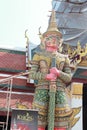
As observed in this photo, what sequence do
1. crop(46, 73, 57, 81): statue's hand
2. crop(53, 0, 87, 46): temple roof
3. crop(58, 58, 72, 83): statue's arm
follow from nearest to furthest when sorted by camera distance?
crop(46, 73, 57, 81): statue's hand < crop(58, 58, 72, 83): statue's arm < crop(53, 0, 87, 46): temple roof

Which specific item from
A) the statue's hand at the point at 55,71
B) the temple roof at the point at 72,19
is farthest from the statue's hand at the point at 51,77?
the temple roof at the point at 72,19

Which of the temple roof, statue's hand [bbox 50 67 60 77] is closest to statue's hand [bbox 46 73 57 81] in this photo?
statue's hand [bbox 50 67 60 77]

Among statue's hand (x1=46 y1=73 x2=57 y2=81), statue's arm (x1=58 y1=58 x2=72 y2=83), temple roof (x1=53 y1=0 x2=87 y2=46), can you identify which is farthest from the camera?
temple roof (x1=53 y1=0 x2=87 y2=46)

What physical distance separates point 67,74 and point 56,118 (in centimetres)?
76

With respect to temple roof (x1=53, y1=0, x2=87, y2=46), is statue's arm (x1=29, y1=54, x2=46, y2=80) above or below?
below

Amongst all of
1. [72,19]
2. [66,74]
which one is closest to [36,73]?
[66,74]

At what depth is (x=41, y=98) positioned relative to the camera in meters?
6.03

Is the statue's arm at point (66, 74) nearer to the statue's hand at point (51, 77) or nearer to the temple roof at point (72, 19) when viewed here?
the statue's hand at point (51, 77)

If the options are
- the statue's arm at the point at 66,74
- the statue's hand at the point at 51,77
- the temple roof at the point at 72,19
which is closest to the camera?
the statue's hand at the point at 51,77

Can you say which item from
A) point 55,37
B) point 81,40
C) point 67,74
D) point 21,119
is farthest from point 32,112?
point 81,40

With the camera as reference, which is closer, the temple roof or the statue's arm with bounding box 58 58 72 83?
the statue's arm with bounding box 58 58 72 83

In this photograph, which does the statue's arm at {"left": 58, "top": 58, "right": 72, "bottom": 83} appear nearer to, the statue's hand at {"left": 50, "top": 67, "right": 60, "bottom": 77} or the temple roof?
the statue's hand at {"left": 50, "top": 67, "right": 60, "bottom": 77}

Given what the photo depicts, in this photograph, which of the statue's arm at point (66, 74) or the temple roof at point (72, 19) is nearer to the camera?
the statue's arm at point (66, 74)

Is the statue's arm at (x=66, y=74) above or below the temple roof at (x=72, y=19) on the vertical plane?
below
